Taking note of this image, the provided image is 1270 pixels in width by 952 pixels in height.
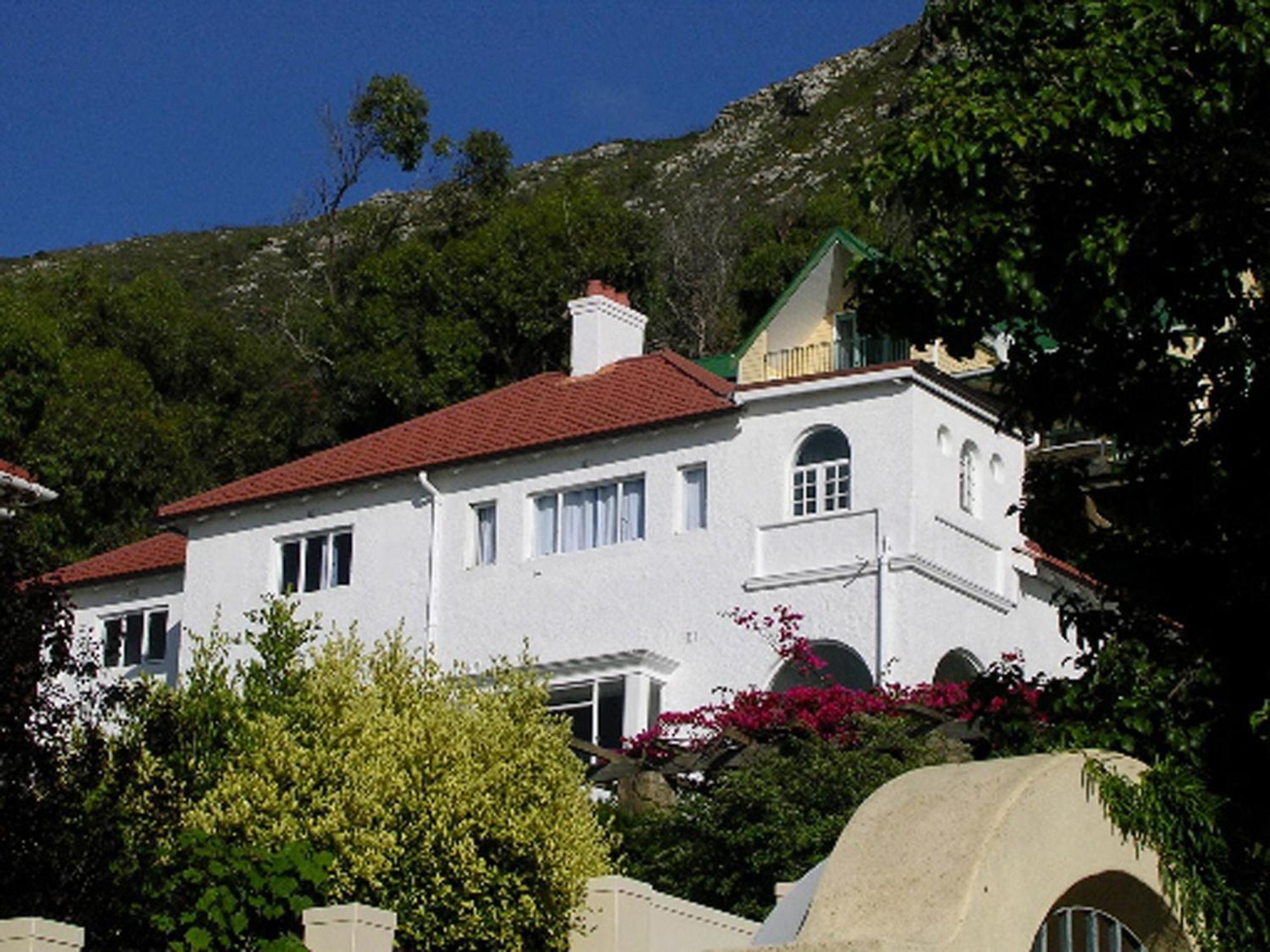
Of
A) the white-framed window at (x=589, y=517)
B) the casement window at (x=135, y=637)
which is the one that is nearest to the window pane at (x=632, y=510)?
the white-framed window at (x=589, y=517)

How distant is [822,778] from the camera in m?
28.5

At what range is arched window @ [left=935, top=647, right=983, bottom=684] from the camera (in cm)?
3734

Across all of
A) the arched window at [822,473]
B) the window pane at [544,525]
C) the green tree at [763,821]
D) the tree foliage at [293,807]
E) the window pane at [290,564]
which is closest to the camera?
the tree foliage at [293,807]

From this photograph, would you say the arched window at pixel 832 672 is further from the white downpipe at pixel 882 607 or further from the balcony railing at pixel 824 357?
the balcony railing at pixel 824 357

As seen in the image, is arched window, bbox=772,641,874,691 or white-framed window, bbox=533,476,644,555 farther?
white-framed window, bbox=533,476,644,555

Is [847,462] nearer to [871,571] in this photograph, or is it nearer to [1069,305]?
[871,571]

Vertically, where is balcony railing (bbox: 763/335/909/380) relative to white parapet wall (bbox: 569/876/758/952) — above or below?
above

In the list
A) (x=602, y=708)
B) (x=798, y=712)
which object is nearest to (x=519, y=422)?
(x=602, y=708)

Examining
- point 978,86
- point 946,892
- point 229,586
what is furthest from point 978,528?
point 946,892

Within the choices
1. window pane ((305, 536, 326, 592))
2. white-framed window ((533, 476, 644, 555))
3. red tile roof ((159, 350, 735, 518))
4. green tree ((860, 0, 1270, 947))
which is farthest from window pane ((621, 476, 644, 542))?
green tree ((860, 0, 1270, 947))

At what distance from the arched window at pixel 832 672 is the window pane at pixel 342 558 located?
9.48 metres

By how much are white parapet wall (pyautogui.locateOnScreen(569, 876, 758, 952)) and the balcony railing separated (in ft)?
63.2

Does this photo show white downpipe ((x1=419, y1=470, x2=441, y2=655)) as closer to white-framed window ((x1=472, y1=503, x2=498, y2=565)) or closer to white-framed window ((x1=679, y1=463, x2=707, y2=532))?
white-framed window ((x1=472, y1=503, x2=498, y2=565))

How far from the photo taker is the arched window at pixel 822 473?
37750 millimetres
